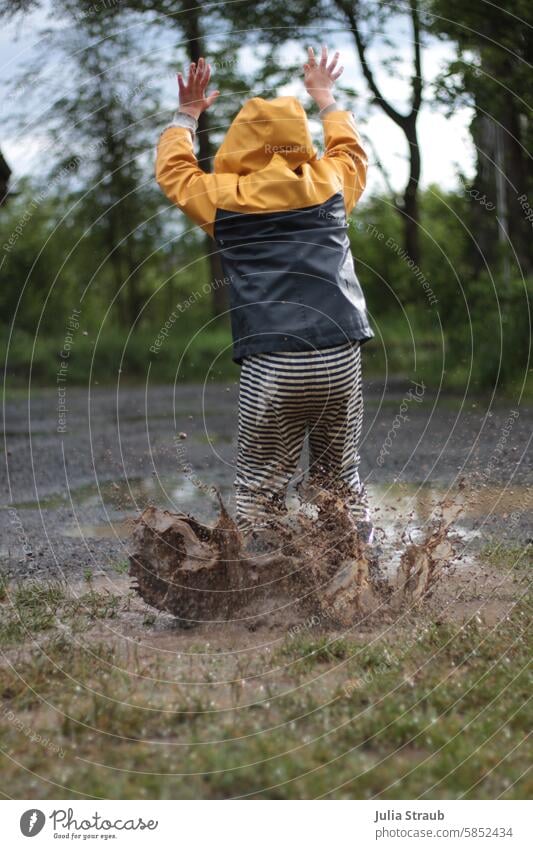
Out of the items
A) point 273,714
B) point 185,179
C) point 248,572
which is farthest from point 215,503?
point 273,714

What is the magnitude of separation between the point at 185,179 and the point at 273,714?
2220 mm

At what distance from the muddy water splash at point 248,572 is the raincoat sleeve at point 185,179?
1177 mm

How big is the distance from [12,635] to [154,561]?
0.58 m

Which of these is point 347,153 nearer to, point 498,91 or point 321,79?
point 321,79

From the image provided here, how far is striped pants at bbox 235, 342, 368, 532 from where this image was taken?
4.39 metres

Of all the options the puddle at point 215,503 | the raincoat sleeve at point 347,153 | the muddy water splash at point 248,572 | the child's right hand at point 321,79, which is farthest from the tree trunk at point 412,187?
the muddy water splash at point 248,572

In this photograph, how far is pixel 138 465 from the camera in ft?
30.8

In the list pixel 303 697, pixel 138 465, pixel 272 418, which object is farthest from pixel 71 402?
pixel 303 697

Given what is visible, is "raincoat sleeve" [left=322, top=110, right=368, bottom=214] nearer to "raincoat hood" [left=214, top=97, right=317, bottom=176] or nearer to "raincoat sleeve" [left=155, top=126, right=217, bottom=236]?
"raincoat hood" [left=214, top=97, right=317, bottom=176]

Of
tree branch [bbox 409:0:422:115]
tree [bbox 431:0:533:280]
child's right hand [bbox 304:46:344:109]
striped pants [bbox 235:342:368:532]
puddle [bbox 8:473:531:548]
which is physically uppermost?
tree branch [bbox 409:0:422:115]

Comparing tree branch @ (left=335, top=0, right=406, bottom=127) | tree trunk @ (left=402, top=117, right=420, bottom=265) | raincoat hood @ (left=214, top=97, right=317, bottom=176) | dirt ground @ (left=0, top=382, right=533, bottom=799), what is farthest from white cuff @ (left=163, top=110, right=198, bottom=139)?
tree branch @ (left=335, top=0, right=406, bottom=127)

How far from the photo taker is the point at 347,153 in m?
4.80

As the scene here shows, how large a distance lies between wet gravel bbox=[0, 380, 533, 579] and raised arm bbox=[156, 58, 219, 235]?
97cm

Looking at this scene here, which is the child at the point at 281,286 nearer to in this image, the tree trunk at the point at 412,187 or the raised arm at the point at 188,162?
the raised arm at the point at 188,162
